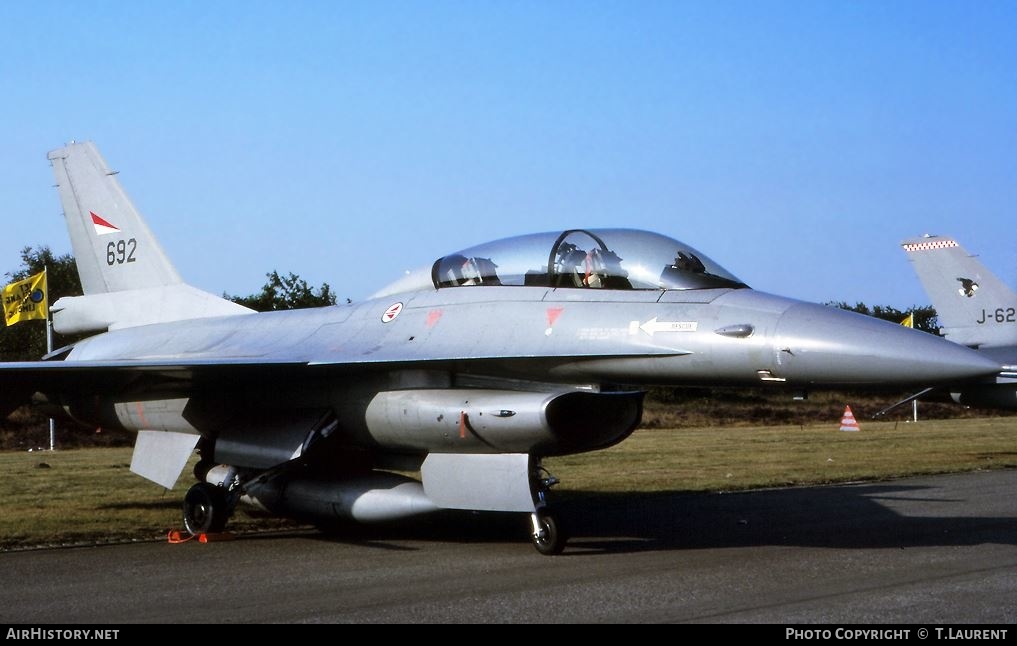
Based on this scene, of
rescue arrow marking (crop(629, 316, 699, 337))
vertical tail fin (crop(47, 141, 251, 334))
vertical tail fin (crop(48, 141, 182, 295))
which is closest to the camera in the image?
rescue arrow marking (crop(629, 316, 699, 337))

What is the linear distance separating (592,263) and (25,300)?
24.5 m

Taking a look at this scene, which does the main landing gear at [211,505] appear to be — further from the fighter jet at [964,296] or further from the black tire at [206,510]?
the fighter jet at [964,296]

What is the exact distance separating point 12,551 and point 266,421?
248 cm

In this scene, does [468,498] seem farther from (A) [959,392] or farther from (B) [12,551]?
(A) [959,392]

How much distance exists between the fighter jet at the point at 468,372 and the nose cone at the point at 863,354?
0.01 metres

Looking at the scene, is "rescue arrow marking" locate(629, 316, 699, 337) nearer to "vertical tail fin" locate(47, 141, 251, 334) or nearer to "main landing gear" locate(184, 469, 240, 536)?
"main landing gear" locate(184, 469, 240, 536)

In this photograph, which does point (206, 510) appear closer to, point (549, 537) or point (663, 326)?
point (549, 537)

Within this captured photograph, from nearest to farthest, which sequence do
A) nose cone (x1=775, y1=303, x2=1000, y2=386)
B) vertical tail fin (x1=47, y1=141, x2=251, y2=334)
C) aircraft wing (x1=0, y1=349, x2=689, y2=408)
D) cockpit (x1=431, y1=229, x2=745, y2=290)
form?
1. nose cone (x1=775, y1=303, x2=1000, y2=386)
2. cockpit (x1=431, y1=229, x2=745, y2=290)
3. aircraft wing (x1=0, y1=349, x2=689, y2=408)
4. vertical tail fin (x1=47, y1=141, x2=251, y2=334)

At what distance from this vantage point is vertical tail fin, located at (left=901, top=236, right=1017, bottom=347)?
871 inches

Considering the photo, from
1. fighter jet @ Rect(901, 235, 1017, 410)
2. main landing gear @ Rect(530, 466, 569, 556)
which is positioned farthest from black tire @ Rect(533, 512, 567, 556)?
fighter jet @ Rect(901, 235, 1017, 410)

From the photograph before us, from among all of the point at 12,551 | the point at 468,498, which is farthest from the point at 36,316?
the point at 468,498

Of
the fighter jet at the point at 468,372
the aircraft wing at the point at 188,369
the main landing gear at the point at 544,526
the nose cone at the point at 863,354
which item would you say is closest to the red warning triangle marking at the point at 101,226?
the fighter jet at the point at 468,372

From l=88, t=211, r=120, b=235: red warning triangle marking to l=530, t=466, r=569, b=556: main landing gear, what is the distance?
7.73 m

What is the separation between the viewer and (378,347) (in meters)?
10.4
